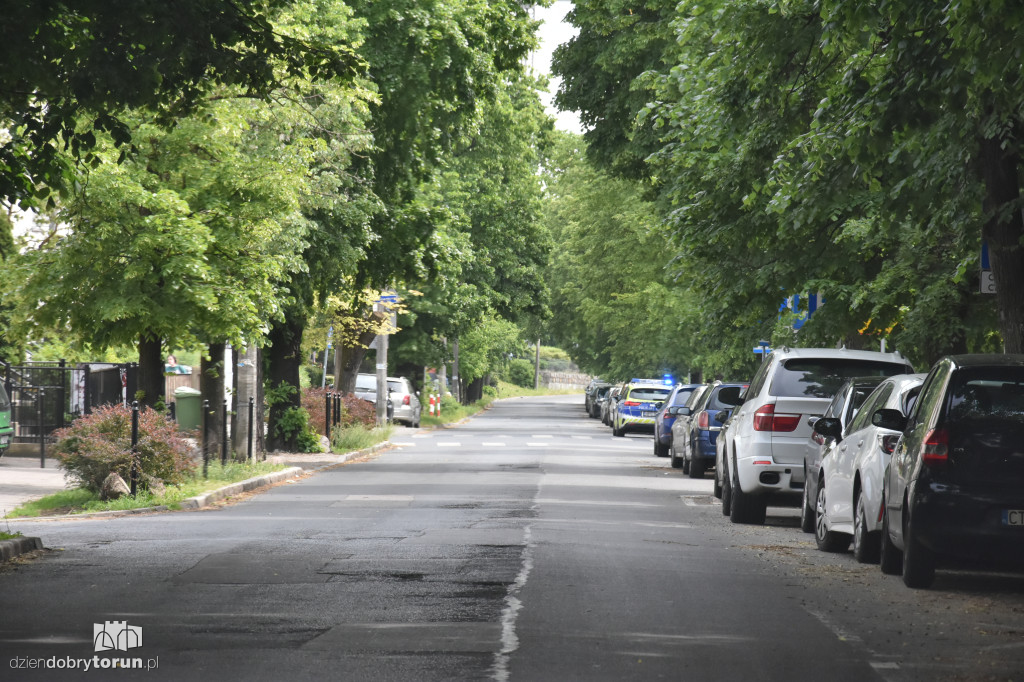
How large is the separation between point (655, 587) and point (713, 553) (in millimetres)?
2658

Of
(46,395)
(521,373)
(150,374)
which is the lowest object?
(46,395)

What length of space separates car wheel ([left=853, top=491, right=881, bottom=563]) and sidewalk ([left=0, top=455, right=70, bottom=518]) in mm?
9750

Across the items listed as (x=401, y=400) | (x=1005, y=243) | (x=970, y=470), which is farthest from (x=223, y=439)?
(x=401, y=400)

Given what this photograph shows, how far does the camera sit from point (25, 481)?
2089 cm

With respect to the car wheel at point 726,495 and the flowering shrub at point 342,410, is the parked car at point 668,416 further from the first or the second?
the car wheel at point 726,495

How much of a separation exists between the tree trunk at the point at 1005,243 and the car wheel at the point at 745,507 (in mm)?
3207

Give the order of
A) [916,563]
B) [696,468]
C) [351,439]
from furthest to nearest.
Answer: [351,439] → [696,468] → [916,563]

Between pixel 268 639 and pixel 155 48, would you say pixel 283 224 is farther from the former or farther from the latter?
pixel 268 639

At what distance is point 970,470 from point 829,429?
3397 mm

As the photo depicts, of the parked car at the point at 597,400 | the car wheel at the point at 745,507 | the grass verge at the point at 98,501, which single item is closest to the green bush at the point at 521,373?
the parked car at the point at 597,400

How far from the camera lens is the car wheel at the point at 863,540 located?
38.5ft

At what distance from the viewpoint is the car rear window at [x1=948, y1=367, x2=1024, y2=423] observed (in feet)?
31.9

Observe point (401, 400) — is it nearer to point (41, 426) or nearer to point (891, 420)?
point (41, 426)

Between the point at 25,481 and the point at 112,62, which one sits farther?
the point at 25,481
